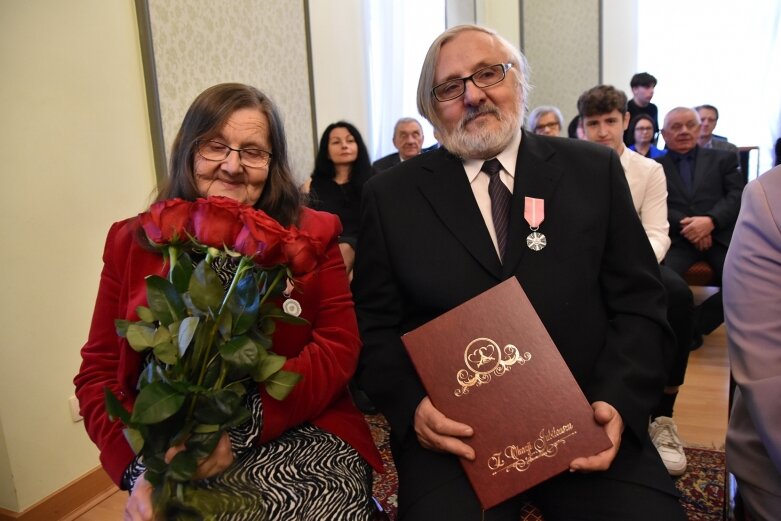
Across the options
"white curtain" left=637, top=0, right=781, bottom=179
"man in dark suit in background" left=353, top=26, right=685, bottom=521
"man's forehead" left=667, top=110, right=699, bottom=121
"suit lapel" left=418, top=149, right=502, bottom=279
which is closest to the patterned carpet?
"man in dark suit in background" left=353, top=26, right=685, bottom=521

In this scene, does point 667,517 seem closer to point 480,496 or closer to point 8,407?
point 480,496

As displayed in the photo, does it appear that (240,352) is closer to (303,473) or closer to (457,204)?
(303,473)

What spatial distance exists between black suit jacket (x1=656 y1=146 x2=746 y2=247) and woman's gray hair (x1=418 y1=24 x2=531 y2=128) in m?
2.60

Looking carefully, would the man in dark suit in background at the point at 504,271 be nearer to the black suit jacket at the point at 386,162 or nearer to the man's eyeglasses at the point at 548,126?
the man's eyeglasses at the point at 548,126

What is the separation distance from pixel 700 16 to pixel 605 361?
22.6ft

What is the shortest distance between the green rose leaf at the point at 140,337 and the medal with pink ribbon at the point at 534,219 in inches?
36.6

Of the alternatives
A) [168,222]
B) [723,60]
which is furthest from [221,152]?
[723,60]

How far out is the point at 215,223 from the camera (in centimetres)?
103

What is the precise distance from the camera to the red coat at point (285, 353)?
4.22 feet

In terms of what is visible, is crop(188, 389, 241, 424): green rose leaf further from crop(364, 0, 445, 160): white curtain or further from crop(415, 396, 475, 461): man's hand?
crop(364, 0, 445, 160): white curtain

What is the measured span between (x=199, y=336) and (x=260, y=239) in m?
0.19

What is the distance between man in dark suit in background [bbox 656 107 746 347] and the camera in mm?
3744

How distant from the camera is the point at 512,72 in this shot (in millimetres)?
1689

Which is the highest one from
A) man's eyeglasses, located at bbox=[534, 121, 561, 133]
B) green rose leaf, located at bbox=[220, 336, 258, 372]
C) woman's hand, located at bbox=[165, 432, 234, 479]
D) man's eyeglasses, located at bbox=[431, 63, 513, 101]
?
man's eyeglasses, located at bbox=[431, 63, 513, 101]
